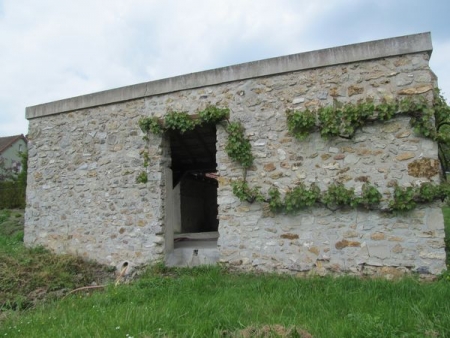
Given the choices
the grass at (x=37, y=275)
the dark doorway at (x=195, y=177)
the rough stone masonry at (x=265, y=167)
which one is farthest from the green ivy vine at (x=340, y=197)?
the grass at (x=37, y=275)

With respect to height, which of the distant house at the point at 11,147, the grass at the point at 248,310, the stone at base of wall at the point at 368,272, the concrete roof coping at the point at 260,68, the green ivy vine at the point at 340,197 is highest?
the distant house at the point at 11,147

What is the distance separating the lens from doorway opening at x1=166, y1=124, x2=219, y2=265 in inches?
276

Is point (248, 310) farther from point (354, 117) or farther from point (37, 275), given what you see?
point (37, 275)

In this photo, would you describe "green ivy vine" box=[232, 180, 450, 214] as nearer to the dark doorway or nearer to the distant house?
the dark doorway

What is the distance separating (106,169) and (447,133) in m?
5.96

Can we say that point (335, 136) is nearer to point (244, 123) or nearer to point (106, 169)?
point (244, 123)

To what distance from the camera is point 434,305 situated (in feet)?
12.5

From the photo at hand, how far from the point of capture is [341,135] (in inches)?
223

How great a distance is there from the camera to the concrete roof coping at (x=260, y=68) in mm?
5461

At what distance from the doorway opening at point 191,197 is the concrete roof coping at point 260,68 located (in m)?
0.89

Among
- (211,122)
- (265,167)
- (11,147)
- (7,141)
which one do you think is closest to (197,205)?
(211,122)

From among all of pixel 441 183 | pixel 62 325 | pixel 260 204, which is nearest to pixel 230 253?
pixel 260 204

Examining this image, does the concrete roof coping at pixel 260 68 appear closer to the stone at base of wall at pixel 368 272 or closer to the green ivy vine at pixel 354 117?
the green ivy vine at pixel 354 117

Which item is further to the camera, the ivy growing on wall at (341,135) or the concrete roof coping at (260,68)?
the concrete roof coping at (260,68)
